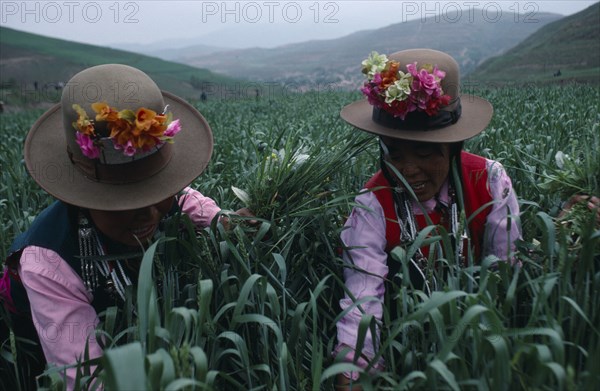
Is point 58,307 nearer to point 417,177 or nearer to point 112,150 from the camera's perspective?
point 112,150

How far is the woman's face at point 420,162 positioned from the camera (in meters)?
1.56

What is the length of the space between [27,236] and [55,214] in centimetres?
9

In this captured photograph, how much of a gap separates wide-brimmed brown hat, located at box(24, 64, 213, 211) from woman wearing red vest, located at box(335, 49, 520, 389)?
0.55m

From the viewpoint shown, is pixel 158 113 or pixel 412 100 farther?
pixel 412 100

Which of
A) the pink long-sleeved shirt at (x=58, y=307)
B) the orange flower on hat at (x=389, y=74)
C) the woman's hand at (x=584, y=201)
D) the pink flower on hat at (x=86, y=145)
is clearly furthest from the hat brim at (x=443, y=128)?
the pink long-sleeved shirt at (x=58, y=307)

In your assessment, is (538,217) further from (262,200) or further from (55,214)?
(55,214)

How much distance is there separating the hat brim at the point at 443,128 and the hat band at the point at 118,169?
2.08 feet

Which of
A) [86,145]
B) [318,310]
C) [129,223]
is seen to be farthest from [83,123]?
[318,310]

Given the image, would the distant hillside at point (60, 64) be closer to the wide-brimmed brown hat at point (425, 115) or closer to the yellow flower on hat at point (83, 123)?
the wide-brimmed brown hat at point (425, 115)

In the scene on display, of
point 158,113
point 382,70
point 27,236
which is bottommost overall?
point 27,236

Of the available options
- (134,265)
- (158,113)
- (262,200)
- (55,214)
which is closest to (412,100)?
(262,200)

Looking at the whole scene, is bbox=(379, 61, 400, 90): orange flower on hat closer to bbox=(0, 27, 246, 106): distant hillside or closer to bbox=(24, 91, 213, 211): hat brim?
bbox=(24, 91, 213, 211): hat brim

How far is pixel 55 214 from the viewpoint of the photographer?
1.47 meters

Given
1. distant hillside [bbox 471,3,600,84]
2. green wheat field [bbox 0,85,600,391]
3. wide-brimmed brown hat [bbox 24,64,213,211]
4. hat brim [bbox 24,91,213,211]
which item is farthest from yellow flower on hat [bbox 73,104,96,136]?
distant hillside [bbox 471,3,600,84]
